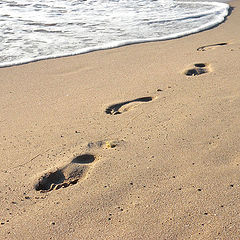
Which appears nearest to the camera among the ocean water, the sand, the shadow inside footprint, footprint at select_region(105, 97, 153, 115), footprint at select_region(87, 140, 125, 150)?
the sand

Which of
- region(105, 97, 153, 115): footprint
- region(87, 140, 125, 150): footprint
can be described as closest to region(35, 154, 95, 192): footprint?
region(87, 140, 125, 150): footprint

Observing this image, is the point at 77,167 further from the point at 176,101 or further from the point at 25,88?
the point at 25,88

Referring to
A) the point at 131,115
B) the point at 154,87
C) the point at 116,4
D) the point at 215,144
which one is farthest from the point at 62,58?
the point at 116,4

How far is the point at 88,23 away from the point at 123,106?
150 inches

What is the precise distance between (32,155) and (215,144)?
4.10 feet

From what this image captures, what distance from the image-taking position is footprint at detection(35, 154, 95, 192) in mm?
2439

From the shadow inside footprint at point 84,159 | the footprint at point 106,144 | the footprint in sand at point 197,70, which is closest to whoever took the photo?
the shadow inside footprint at point 84,159

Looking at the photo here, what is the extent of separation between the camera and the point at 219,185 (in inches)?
89.4

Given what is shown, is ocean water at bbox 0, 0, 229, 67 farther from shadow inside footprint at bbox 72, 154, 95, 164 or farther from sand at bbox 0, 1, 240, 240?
shadow inside footprint at bbox 72, 154, 95, 164

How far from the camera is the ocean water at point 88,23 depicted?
546cm

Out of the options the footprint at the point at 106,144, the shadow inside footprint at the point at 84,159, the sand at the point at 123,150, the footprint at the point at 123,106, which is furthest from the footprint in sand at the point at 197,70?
the shadow inside footprint at the point at 84,159

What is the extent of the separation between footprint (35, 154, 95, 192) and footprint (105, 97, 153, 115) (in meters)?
0.81

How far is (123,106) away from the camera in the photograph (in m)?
3.45

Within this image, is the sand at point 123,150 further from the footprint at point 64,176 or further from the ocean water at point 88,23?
the ocean water at point 88,23
